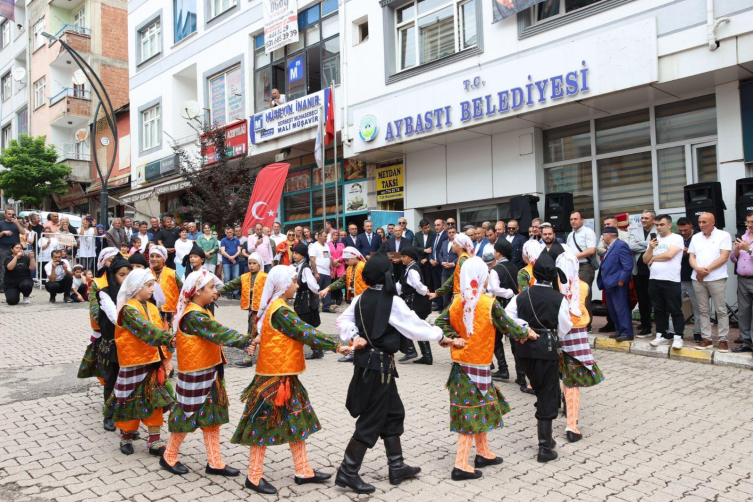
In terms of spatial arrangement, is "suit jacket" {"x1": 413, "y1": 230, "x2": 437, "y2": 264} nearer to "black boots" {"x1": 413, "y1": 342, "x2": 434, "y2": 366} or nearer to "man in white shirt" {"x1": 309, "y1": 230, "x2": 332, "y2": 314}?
"man in white shirt" {"x1": 309, "y1": 230, "x2": 332, "y2": 314}

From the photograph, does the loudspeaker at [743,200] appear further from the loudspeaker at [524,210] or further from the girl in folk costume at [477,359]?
the girl in folk costume at [477,359]

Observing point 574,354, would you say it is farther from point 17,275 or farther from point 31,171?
point 31,171

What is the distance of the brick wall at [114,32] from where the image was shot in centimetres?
3170

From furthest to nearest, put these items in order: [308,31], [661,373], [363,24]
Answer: [308,31] → [363,24] → [661,373]

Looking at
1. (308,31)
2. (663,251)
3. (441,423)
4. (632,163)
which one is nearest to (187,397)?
(441,423)

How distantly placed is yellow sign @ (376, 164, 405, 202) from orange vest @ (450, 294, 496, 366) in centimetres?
1163

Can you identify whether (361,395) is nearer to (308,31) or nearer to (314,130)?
(314,130)

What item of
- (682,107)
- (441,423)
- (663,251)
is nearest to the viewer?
(441,423)

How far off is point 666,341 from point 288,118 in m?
12.9

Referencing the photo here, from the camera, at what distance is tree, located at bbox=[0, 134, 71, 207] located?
30031 mm

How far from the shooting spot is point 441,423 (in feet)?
18.7

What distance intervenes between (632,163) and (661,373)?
18.8ft

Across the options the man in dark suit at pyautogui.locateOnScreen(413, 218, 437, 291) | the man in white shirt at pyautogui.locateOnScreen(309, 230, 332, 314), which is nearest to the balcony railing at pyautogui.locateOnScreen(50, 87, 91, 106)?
the man in white shirt at pyautogui.locateOnScreen(309, 230, 332, 314)

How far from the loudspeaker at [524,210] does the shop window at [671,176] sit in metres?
2.47
